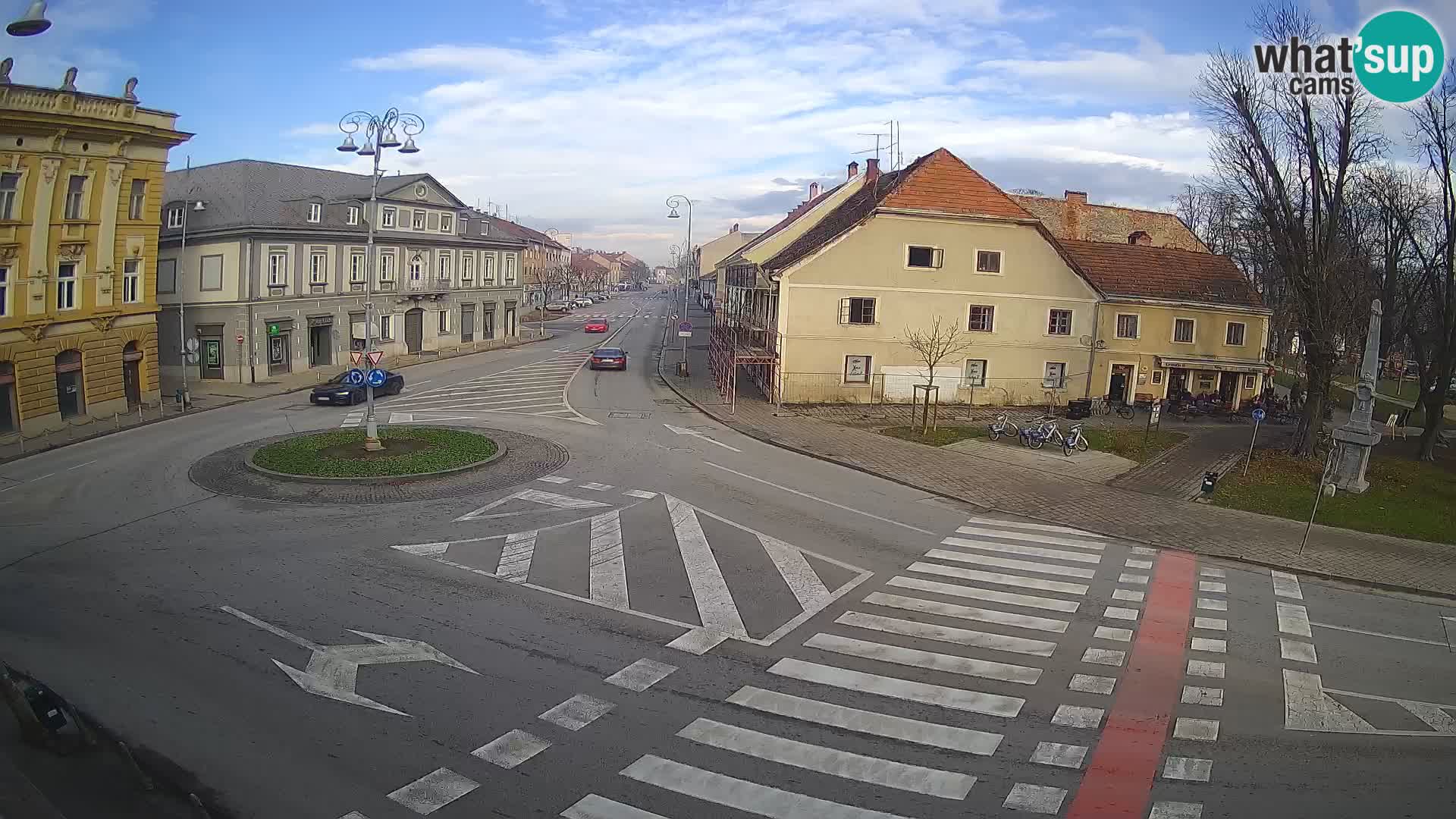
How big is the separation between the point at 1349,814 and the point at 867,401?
2849 centimetres

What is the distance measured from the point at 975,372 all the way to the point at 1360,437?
51.5 ft

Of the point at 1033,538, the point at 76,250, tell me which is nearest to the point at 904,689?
the point at 1033,538

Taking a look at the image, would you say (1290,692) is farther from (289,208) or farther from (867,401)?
(289,208)

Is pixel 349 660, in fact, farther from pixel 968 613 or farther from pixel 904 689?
pixel 968 613

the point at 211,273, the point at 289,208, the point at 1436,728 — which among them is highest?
the point at 289,208

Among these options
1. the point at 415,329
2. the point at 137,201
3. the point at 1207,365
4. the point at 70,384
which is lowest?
the point at 70,384

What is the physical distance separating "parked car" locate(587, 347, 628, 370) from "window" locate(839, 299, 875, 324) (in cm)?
1604

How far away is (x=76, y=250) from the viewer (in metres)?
29.3

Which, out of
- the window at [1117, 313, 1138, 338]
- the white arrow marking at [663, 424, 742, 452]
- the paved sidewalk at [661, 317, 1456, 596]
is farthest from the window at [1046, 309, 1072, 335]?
the white arrow marking at [663, 424, 742, 452]

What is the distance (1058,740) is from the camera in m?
9.37

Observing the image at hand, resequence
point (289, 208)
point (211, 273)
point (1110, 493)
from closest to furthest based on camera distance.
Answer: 1. point (1110, 493)
2. point (211, 273)
3. point (289, 208)

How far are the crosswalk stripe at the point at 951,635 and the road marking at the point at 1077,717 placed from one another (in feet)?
5.00

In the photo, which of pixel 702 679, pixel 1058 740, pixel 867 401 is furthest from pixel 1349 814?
pixel 867 401

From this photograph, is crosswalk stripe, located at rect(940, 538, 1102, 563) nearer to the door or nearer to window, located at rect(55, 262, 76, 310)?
window, located at rect(55, 262, 76, 310)
